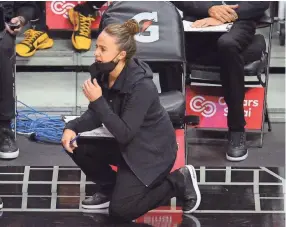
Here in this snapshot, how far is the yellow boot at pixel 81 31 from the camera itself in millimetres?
6305

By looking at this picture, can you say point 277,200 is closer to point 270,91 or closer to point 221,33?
point 221,33

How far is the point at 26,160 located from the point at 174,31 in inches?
46.8

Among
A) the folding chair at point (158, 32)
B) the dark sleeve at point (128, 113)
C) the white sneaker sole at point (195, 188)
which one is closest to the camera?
the dark sleeve at point (128, 113)

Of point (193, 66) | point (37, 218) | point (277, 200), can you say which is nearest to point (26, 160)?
point (37, 218)

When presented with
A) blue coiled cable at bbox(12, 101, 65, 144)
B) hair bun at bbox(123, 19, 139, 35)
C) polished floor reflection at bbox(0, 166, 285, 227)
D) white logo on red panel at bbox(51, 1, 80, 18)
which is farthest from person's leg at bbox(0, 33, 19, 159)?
white logo on red panel at bbox(51, 1, 80, 18)

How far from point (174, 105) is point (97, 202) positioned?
682mm

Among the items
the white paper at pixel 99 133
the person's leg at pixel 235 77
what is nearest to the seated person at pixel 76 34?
the person's leg at pixel 235 77

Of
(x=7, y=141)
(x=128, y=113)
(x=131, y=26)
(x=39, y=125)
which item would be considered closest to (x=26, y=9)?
(x=39, y=125)

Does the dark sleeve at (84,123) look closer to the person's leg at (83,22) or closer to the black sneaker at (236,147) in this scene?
the black sneaker at (236,147)

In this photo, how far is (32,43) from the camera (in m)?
6.30

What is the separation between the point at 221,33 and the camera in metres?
5.38

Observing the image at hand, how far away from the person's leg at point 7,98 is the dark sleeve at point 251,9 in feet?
4.60

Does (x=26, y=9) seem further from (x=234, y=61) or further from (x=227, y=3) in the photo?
(x=234, y=61)

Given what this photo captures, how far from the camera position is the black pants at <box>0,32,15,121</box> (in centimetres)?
511
